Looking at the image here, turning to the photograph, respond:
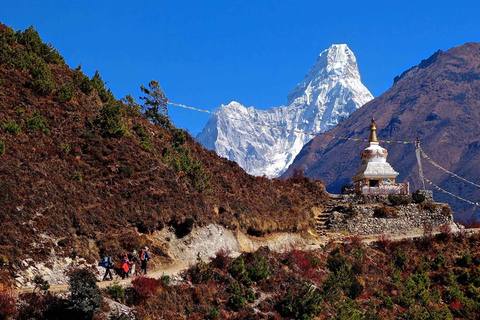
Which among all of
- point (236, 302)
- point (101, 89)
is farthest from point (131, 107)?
point (236, 302)

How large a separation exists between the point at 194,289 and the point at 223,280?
8.78 feet

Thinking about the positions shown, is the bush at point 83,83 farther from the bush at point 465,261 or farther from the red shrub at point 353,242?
the bush at point 465,261

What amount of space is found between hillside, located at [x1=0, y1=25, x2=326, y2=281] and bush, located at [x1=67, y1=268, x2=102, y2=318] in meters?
4.35

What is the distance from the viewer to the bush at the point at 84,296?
2341cm

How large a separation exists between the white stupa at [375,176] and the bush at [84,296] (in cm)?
3946

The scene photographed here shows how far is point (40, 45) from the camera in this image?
49.9 m

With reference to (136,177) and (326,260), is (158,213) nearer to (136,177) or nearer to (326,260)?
(136,177)

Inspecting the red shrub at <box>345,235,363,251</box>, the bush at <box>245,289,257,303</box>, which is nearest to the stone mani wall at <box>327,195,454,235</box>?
the red shrub at <box>345,235,363,251</box>

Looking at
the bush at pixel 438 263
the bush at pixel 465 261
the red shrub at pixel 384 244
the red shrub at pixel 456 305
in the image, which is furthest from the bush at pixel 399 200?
the red shrub at pixel 456 305

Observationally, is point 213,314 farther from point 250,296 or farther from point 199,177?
point 199,177

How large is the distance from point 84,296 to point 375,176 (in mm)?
42178

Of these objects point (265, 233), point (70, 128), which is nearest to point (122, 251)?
point (70, 128)

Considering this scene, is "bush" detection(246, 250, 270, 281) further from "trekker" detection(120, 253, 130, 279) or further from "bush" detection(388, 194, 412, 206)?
"bush" detection(388, 194, 412, 206)

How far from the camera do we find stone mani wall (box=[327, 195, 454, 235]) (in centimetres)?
5275
